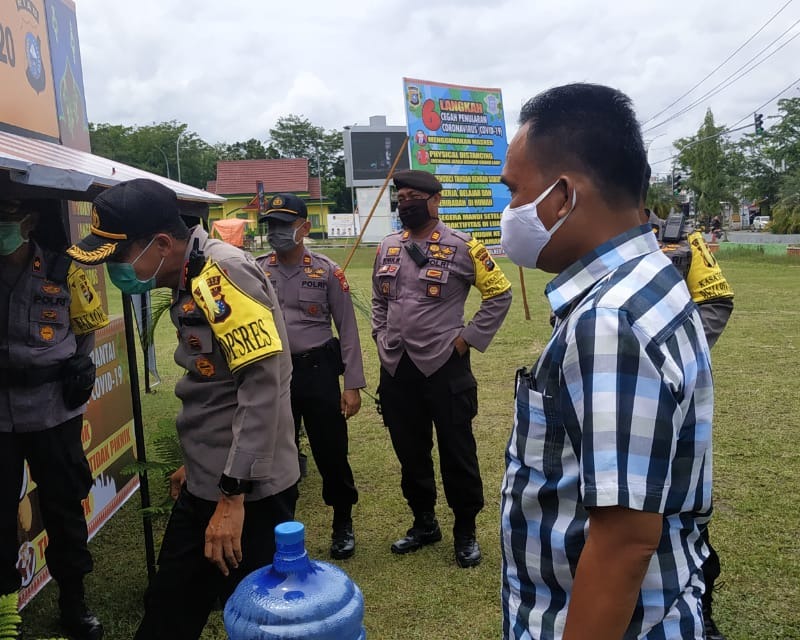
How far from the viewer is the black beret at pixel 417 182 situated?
144 inches

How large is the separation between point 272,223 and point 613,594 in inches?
124

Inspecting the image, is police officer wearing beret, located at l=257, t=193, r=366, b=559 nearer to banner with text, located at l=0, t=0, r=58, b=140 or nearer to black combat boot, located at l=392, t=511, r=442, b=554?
black combat boot, located at l=392, t=511, r=442, b=554

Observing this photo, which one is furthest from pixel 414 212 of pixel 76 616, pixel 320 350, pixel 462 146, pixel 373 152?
pixel 373 152

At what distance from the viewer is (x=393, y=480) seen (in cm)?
492

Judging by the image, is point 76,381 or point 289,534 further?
point 76,381

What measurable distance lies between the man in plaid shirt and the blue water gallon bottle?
1.74ft

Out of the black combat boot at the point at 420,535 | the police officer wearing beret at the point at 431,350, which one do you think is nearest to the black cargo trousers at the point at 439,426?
the police officer wearing beret at the point at 431,350

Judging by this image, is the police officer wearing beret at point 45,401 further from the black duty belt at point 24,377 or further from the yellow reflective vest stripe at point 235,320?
the yellow reflective vest stripe at point 235,320

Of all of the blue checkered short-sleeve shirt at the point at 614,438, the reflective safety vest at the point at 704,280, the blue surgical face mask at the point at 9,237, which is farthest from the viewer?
the reflective safety vest at the point at 704,280

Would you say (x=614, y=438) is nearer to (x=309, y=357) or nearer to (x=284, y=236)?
(x=309, y=357)

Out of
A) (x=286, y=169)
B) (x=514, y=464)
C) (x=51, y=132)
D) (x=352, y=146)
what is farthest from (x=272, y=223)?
(x=286, y=169)

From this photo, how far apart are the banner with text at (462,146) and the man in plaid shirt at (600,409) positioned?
871cm

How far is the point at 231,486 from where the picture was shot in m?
1.94

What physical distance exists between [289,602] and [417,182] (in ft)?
8.27
